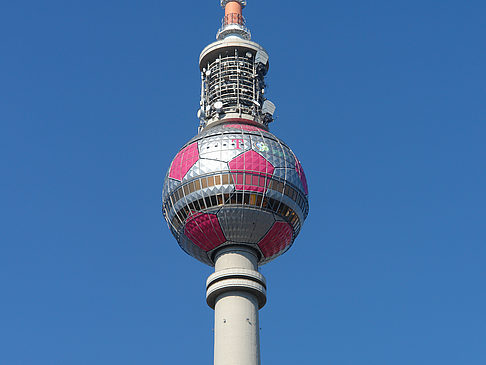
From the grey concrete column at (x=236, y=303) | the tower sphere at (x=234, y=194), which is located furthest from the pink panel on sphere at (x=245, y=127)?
the grey concrete column at (x=236, y=303)

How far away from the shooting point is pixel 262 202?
232 ft

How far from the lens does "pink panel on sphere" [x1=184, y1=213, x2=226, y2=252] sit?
71.2 metres

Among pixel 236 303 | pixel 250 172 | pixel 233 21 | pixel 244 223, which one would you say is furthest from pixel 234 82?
pixel 236 303

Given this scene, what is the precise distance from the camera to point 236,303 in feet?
229

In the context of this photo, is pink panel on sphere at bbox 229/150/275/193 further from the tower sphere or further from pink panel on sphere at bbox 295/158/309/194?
pink panel on sphere at bbox 295/158/309/194

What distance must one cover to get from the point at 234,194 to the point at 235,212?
62.9 inches

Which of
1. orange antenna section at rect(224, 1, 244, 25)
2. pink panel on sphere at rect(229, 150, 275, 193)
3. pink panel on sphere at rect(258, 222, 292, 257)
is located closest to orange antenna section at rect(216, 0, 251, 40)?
orange antenna section at rect(224, 1, 244, 25)

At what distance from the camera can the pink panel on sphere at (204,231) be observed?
234 ft

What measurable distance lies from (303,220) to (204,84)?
19692 mm

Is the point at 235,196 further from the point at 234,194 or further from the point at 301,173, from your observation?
the point at 301,173

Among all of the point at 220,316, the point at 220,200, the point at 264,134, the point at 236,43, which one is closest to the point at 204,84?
the point at 236,43

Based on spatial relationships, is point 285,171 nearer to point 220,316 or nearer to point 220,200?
point 220,200

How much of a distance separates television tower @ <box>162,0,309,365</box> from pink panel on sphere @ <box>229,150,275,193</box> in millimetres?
88

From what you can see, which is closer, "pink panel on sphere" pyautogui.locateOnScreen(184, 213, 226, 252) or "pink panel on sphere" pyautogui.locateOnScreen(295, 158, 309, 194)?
"pink panel on sphere" pyautogui.locateOnScreen(184, 213, 226, 252)
